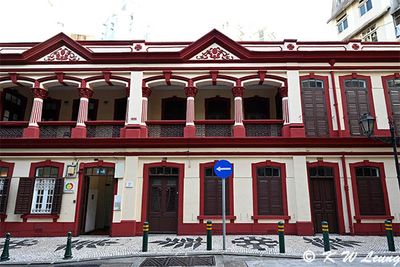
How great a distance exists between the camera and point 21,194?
11.8 meters

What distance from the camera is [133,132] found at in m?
12.4

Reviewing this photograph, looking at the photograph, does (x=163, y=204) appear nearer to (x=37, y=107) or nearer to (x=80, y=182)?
(x=80, y=182)

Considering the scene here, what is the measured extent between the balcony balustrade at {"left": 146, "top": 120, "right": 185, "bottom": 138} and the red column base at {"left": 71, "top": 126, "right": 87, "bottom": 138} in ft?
10.3

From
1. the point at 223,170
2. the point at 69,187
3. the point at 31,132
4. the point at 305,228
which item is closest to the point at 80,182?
the point at 69,187

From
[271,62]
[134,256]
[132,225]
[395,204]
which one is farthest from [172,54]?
[395,204]

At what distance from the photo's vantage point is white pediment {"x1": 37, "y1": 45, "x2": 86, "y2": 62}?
13.5 metres

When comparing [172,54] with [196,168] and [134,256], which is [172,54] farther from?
[134,256]

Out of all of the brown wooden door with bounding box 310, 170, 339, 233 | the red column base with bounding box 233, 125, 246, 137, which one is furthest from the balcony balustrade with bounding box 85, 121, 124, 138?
the brown wooden door with bounding box 310, 170, 339, 233

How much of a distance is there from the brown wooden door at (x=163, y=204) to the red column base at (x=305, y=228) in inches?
216

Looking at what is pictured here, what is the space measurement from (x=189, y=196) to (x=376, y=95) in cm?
1067

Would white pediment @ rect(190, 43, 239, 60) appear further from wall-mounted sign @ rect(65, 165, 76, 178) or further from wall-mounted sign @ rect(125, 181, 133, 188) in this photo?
wall-mounted sign @ rect(65, 165, 76, 178)

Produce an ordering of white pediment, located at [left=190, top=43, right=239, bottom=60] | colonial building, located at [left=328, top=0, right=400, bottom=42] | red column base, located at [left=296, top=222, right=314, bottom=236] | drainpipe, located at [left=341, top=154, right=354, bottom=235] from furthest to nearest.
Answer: colonial building, located at [left=328, top=0, right=400, bottom=42]
white pediment, located at [left=190, top=43, right=239, bottom=60]
drainpipe, located at [left=341, top=154, right=354, bottom=235]
red column base, located at [left=296, top=222, right=314, bottom=236]

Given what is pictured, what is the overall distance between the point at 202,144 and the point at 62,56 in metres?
8.81

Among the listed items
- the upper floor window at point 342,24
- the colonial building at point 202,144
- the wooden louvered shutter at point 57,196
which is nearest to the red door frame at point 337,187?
the colonial building at point 202,144
